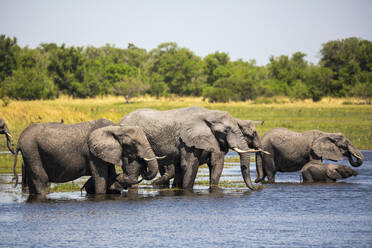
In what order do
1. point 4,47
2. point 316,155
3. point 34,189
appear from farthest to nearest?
point 4,47, point 316,155, point 34,189

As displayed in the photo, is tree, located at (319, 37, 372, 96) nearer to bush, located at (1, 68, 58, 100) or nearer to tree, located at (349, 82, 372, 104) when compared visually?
tree, located at (349, 82, 372, 104)

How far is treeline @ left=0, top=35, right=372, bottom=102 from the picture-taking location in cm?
6550

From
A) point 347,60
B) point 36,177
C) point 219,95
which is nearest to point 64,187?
point 36,177

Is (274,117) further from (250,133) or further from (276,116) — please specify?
(250,133)

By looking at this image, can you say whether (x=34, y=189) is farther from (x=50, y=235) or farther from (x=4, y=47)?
(x=4, y=47)

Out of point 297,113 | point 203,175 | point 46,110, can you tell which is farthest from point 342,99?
point 203,175

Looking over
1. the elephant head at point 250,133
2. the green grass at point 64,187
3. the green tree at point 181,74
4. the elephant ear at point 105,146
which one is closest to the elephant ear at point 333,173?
the elephant head at point 250,133

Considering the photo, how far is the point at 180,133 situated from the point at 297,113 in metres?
30.6

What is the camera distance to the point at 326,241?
11.5 m

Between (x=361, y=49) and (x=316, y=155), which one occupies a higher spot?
(x=361, y=49)

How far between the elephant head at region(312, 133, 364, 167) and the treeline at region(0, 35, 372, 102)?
4185 cm

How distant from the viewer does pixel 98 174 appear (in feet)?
52.3

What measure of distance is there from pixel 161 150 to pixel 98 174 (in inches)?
87.6

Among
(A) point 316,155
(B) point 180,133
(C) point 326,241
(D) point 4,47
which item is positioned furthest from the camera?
(D) point 4,47
